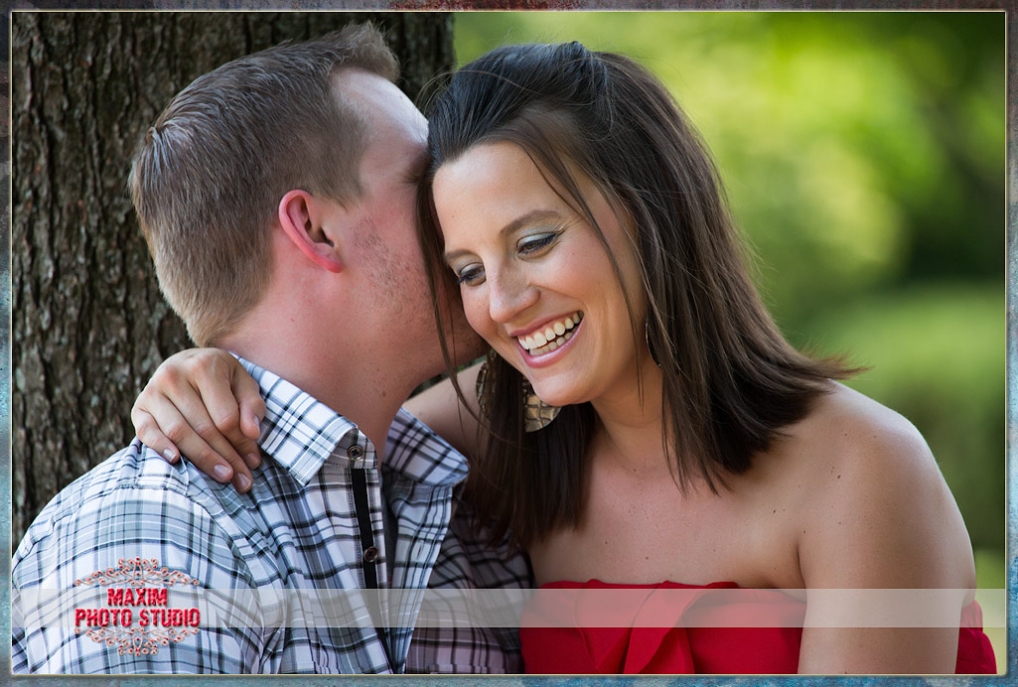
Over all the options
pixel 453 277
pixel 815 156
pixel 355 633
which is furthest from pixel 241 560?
pixel 815 156

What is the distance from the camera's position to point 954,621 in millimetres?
1807

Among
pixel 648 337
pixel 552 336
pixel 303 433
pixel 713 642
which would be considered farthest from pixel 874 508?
pixel 303 433

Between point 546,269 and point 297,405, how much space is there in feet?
1.79

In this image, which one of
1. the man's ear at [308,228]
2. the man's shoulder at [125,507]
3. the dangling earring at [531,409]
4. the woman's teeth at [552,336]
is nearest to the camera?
the man's shoulder at [125,507]

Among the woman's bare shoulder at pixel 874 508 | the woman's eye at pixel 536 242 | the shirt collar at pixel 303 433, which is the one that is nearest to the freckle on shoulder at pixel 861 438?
the woman's bare shoulder at pixel 874 508

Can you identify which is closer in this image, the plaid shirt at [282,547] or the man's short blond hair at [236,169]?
the plaid shirt at [282,547]

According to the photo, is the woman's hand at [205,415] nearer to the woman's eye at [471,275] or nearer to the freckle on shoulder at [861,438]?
the woman's eye at [471,275]

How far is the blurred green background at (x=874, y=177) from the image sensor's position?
6.36 ft

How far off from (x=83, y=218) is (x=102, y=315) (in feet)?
0.74

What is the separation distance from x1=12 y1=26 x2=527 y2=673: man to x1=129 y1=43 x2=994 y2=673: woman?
5.0 inches

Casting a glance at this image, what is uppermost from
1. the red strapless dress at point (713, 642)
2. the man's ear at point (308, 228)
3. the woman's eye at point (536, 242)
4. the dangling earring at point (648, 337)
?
the man's ear at point (308, 228)

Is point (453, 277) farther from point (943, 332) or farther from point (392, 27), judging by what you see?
point (943, 332)

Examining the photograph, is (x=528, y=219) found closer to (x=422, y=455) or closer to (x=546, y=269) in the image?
(x=546, y=269)

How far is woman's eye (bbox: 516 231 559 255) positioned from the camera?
184 cm
